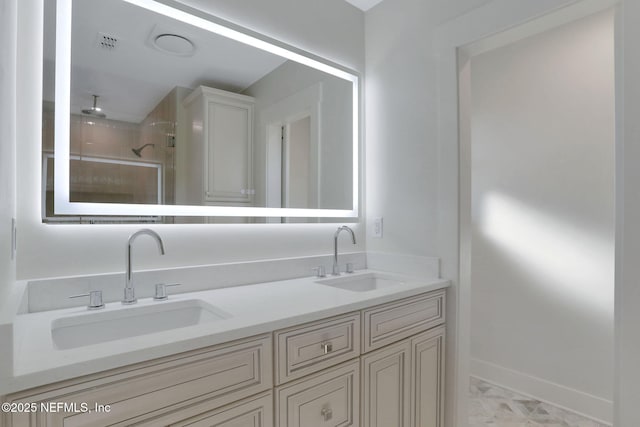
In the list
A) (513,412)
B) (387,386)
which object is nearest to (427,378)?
(387,386)

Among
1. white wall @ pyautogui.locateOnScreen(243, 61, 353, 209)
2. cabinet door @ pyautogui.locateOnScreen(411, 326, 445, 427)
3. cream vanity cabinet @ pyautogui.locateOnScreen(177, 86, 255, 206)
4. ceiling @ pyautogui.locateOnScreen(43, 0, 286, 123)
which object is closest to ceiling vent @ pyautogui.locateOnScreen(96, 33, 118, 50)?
ceiling @ pyautogui.locateOnScreen(43, 0, 286, 123)

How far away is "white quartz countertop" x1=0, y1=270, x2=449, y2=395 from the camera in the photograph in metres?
0.69

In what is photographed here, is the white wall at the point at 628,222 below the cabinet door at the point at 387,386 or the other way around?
the other way around

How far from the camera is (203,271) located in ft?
4.61

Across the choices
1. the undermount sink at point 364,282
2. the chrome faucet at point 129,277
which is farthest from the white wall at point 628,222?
the chrome faucet at point 129,277

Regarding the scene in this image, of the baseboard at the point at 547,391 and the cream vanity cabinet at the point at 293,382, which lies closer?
the cream vanity cabinet at the point at 293,382

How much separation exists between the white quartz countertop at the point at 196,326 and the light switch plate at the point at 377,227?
1.51 ft

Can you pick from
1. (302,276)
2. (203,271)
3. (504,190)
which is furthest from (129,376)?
(504,190)

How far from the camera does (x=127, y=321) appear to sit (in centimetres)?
110

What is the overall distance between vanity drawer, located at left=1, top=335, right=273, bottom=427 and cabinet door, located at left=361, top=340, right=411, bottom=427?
46 cm

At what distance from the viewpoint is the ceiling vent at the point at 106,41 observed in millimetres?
1227

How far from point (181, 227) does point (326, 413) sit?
2.94 feet

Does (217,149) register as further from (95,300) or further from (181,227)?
(95,300)

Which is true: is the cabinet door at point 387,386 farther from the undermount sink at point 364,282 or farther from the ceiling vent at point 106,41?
the ceiling vent at point 106,41
